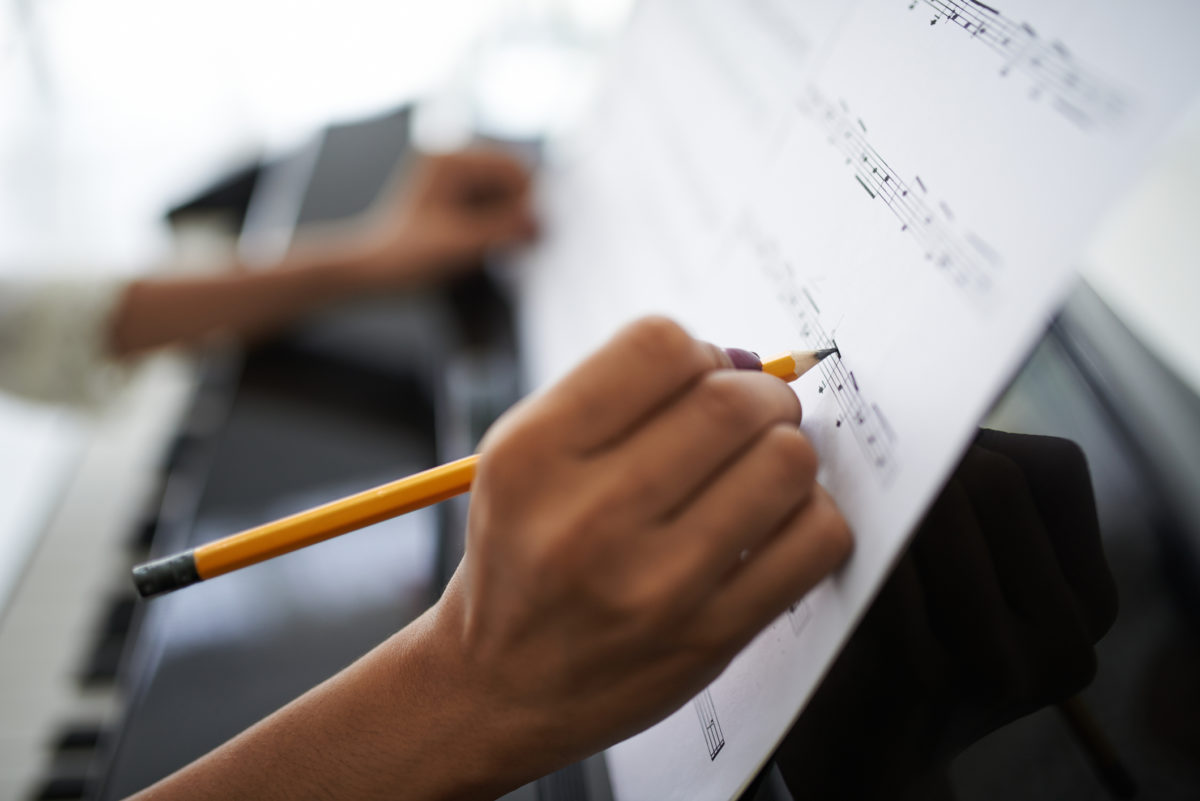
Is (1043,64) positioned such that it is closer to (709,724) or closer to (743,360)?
(743,360)

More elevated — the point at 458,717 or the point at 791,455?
the point at 791,455

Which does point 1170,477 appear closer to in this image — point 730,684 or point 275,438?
point 730,684

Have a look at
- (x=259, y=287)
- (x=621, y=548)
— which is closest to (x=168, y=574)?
(x=621, y=548)

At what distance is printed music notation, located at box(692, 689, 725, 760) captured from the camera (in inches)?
11.5

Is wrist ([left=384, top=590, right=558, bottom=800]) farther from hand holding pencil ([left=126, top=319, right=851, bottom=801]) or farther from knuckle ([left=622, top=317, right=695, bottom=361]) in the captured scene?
knuckle ([left=622, top=317, right=695, bottom=361])

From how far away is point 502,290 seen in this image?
0.88 m

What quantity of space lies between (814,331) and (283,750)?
31 cm

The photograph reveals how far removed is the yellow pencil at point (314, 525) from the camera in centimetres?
30

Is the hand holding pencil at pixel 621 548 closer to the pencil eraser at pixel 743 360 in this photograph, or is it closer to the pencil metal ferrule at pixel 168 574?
the pencil eraser at pixel 743 360

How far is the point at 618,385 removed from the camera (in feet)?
0.75

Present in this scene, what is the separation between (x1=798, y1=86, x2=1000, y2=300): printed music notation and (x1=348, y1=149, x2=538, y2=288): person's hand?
0.57 m

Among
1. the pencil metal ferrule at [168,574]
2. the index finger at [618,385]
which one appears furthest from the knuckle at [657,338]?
the pencil metal ferrule at [168,574]

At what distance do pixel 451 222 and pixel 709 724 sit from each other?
774 mm

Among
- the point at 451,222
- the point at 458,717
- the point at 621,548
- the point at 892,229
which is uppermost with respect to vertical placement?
the point at 892,229
